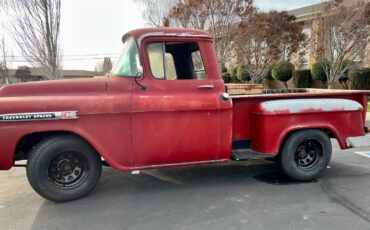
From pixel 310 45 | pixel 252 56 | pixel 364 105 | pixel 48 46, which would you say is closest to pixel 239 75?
pixel 252 56

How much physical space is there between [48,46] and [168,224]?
9.49 metres

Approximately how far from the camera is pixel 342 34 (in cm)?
1514

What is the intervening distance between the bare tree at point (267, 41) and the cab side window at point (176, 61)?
452 inches

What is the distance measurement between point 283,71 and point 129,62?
54.0 feet

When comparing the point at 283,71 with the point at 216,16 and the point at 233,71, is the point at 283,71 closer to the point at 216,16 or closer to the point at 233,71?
the point at 233,71

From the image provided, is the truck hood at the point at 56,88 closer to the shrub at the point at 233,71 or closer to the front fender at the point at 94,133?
the front fender at the point at 94,133

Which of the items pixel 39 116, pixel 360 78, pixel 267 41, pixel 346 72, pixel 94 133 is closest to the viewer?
pixel 39 116

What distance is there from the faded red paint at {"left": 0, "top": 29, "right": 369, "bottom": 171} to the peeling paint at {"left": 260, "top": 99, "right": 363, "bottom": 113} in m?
0.09

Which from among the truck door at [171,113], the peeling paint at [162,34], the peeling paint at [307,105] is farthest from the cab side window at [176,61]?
the peeling paint at [307,105]

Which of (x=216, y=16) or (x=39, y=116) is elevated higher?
(x=216, y=16)

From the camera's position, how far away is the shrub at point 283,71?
19.4 metres

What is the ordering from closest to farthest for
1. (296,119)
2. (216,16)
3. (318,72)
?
1. (296,119)
2. (216,16)
3. (318,72)

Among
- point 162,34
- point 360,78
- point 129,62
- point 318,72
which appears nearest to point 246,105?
point 162,34

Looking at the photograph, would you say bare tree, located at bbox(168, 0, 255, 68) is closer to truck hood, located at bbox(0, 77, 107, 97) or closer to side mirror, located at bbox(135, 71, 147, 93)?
side mirror, located at bbox(135, 71, 147, 93)
